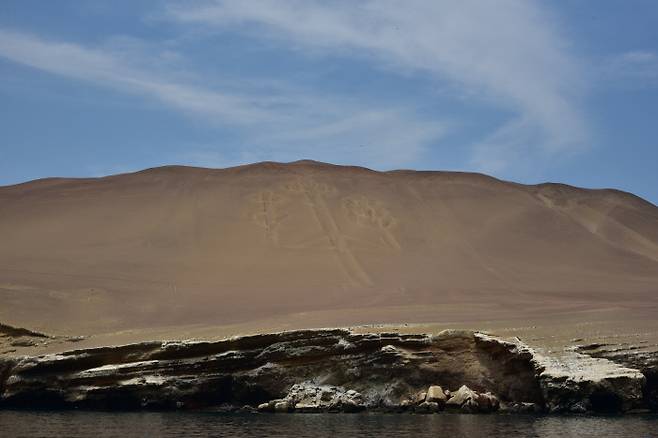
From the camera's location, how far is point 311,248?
57844mm

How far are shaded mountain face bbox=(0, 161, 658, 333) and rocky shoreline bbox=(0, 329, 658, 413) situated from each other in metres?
A: 8.19

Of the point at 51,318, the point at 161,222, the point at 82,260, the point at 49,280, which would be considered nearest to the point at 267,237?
the point at 161,222

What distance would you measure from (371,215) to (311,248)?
26.3ft

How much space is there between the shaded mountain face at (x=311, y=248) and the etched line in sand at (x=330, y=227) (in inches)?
6.8

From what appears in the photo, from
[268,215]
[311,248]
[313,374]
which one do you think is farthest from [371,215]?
[313,374]

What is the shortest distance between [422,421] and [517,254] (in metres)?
34.4

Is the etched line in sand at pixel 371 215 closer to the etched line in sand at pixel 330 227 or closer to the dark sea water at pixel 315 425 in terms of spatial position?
the etched line in sand at pixel 330 227

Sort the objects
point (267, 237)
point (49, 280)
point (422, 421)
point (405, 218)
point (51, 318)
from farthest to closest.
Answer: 1. point (405, 218)
2. point (267, 237)
3. point (49, 280)
4. point (51, 318)
5. point (422, 421)

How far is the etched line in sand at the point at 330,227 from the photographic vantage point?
177 ft

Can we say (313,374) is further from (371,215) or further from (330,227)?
(371,215)

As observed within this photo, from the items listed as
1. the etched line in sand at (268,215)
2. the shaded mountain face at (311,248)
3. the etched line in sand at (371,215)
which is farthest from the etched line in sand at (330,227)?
the etched line in sand at (268,215)

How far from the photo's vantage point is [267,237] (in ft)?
195

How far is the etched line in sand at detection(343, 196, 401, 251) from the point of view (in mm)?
61572

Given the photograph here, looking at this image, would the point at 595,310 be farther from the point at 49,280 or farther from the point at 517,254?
the point at 49,280
